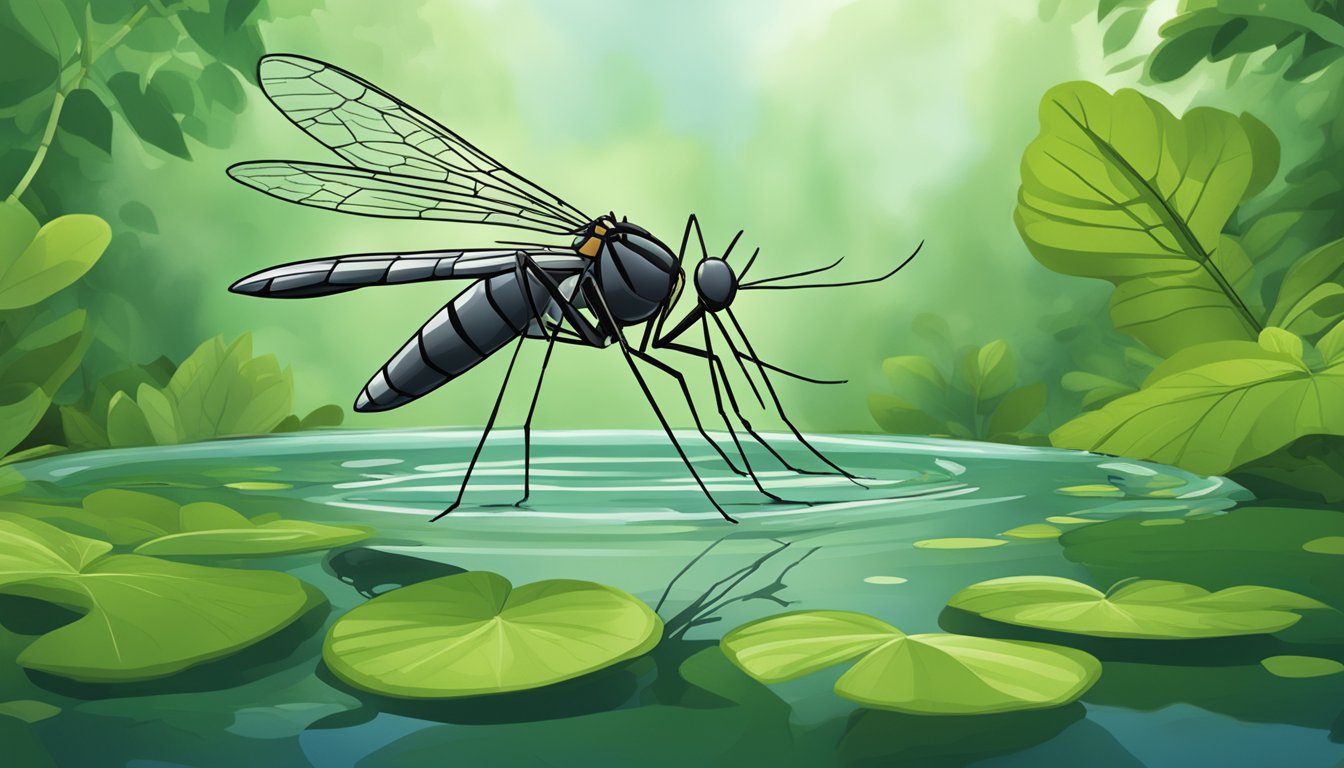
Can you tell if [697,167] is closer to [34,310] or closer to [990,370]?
[990,370]

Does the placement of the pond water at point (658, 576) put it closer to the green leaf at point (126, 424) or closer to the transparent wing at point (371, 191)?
the transparent wing at point (371, 191)

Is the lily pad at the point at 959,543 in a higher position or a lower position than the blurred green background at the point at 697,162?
lower

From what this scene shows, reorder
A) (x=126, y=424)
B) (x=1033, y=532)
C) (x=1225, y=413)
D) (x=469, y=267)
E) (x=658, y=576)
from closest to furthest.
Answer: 1. (x=658, y=576)
2. (x=1033, y=532)
3. (x=1225, y=413)
4. (x=469, y=267)
5. (x=126, y=424)

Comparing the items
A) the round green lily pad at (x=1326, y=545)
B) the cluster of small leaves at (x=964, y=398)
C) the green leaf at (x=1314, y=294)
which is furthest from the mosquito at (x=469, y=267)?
the cluster of small leaves at (x=964, y=398)

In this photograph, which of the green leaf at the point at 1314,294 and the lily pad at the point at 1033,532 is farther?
the green leaf at the point at 1314,294

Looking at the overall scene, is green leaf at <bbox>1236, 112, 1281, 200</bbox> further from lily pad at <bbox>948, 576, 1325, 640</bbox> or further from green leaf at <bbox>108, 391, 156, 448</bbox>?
green leaf at <bbox>108, 391, 156, 448</bbox>

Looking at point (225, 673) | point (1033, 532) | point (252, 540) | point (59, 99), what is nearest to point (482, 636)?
point (225, 673)

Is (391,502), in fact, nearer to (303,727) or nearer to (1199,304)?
(303,727)

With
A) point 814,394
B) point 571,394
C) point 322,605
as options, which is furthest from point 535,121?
point 322,605
